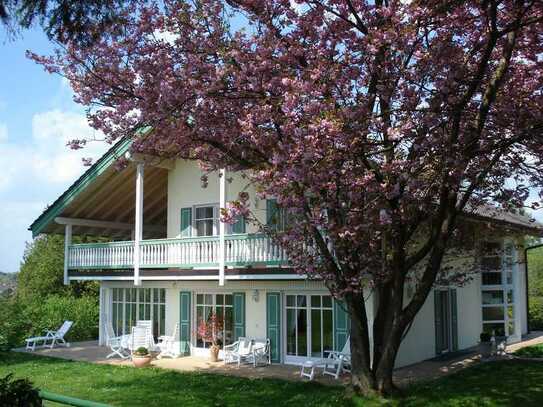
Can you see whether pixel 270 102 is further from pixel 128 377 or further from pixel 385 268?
pixel 128 377

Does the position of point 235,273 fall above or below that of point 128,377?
above

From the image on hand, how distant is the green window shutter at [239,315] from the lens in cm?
1667

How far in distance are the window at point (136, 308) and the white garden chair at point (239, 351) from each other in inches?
135

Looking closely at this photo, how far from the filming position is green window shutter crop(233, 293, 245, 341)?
16672 mm

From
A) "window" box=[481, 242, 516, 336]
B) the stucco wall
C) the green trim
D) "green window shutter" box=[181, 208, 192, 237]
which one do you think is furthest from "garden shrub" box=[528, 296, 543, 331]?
the green trim

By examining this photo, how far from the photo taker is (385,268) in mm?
10352

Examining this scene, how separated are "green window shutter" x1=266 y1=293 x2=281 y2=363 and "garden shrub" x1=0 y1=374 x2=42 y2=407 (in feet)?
35.3

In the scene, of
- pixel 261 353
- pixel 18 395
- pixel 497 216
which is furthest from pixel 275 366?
pixel 18 395

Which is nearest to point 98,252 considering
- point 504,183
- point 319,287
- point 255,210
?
point 255,210

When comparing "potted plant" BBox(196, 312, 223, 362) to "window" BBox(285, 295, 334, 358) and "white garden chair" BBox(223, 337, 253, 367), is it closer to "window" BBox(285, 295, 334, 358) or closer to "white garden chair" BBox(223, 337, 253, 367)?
"white garden chair" BBox(223, 337, 253, 367)

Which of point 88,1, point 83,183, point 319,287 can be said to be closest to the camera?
point 88,1

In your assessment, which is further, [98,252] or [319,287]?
[98,252]

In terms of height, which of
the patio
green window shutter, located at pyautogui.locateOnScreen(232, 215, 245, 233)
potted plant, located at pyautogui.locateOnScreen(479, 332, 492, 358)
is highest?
green window shutter, located at pyautogui.locateOnScreen(232, 215, 245, 233)

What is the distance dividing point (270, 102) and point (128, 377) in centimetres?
777
